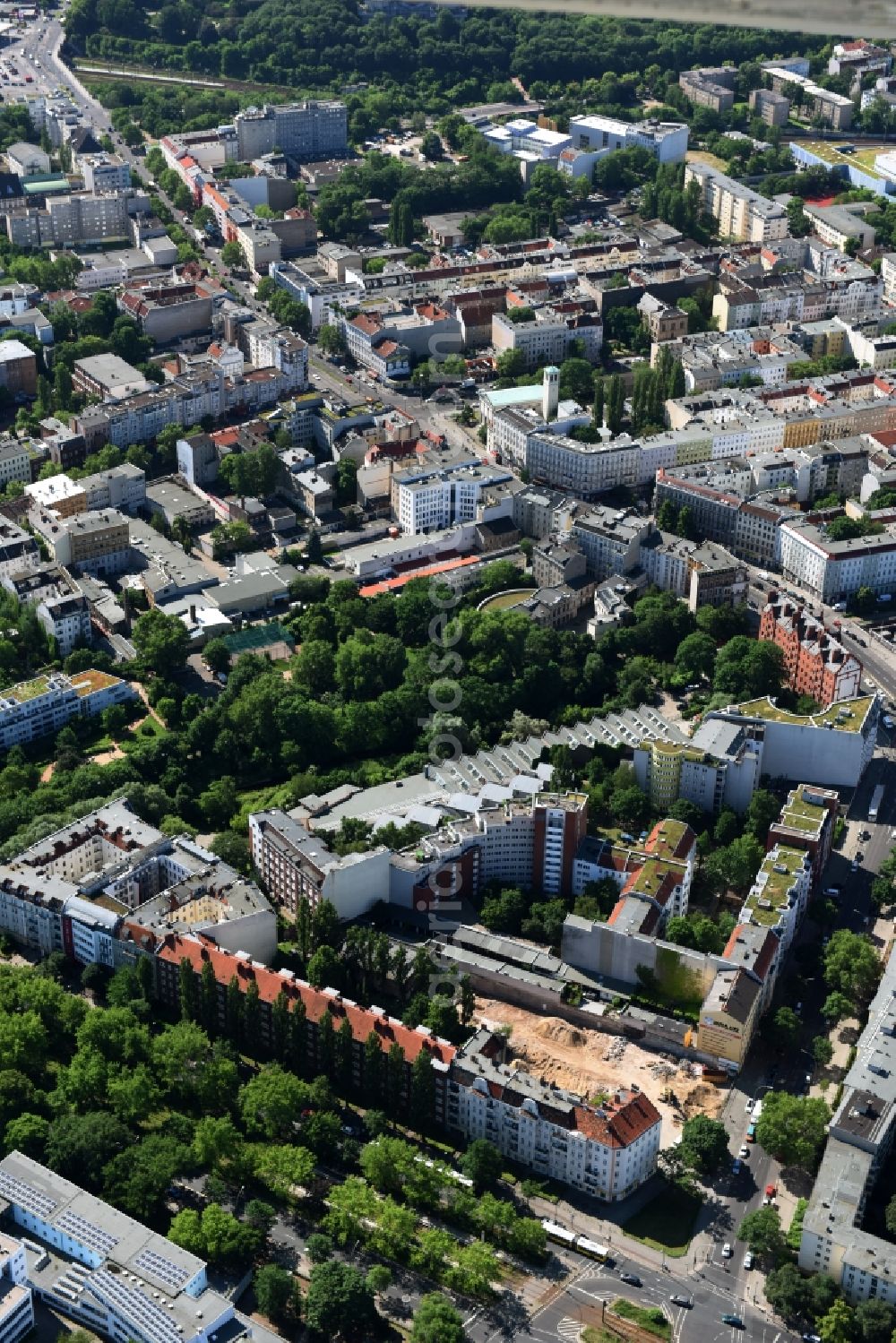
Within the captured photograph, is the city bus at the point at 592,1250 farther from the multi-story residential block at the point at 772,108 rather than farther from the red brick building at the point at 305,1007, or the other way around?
the multi-story residential block at the point at 772,108

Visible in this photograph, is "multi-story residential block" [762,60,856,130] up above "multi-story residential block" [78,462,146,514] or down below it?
above

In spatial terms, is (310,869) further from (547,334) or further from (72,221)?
(72,221)

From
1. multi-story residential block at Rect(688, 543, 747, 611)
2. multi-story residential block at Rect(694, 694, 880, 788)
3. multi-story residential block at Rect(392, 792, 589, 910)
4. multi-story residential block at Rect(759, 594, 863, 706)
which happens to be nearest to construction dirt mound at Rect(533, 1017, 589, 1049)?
multi-story residential block at Rect(392, 792, 589, 910)

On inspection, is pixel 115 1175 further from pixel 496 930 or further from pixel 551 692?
pixel 551 692

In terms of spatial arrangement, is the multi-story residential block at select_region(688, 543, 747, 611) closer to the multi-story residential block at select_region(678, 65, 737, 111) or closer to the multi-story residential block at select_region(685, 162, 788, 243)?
the multi-story residential block at select_region(685, 162, 788, 243)

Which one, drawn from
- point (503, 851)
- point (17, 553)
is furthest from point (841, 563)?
Answer: point (17, 553)

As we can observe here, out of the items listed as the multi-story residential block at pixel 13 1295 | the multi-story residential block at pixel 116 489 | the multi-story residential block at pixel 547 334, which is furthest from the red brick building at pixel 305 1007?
the multi-story residential block at pixel 547 334
